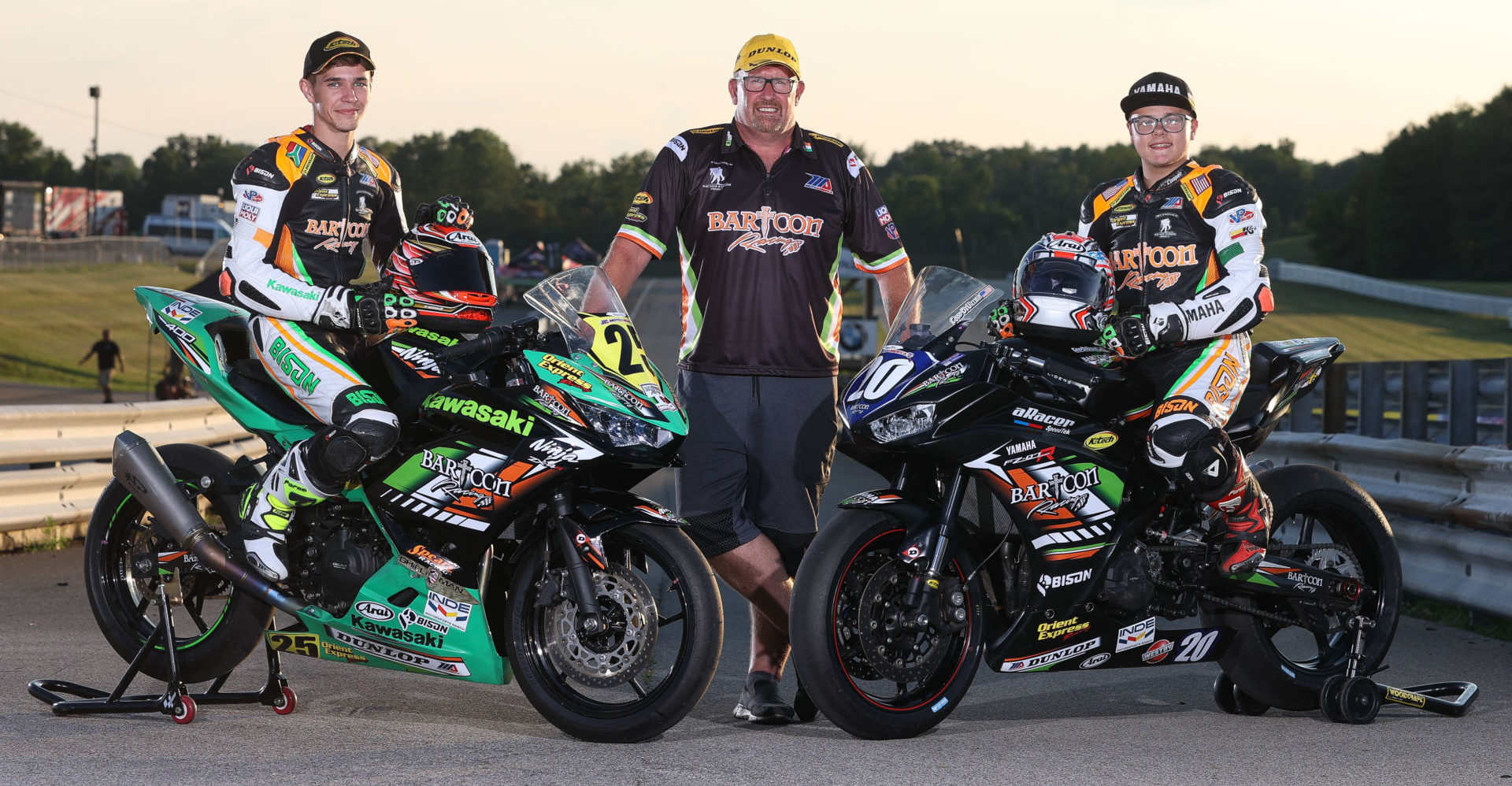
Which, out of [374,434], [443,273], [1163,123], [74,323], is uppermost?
[1163,123]

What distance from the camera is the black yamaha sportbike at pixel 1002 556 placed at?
15.6 feet

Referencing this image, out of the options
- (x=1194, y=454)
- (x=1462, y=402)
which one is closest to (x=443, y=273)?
(x=1194, y=454)

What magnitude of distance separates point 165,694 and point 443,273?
174cm

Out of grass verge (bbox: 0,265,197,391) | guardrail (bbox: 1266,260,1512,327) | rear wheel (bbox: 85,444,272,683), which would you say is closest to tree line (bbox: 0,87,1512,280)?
guardrail (bbox: 1266,260,1512,327)

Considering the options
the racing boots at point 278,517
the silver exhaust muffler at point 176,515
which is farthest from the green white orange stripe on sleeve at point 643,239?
the silver exhaust muffler at point 176,515

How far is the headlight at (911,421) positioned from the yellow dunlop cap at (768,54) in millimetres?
1607

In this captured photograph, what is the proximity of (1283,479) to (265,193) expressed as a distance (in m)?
4.00

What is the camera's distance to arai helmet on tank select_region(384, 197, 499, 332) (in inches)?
197

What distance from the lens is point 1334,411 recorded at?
10.1 metres

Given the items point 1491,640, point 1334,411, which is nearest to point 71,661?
point 1491,640

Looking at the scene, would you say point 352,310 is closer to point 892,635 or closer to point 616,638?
point 616,638

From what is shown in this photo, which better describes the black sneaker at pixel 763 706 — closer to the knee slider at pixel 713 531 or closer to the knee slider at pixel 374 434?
the knee slider at pixel 713 531

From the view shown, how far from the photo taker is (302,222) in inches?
216

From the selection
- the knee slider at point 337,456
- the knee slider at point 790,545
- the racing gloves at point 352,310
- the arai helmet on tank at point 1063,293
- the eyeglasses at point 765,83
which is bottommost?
the knee slider at point 790,545
